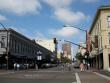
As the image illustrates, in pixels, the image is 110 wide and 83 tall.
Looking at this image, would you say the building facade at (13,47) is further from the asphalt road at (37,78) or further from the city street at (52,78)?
the city street at (52,78)

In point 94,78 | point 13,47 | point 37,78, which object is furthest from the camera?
point 13,47

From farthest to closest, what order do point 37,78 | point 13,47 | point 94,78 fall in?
1. point 13,47
2. point 94,78
3. point 37,78

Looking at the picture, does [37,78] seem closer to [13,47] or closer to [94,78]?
[94,78]

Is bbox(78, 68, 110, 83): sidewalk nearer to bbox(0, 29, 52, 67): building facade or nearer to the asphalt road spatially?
the asphalt road

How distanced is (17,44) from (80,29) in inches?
1411

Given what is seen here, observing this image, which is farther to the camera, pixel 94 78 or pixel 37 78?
pixel 94 78

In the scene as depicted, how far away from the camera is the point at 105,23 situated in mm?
66625

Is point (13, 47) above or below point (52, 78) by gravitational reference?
above

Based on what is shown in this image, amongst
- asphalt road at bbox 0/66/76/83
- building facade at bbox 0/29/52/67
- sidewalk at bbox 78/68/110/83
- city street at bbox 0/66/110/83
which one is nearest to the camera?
asphalt road at bbox 0/66/76/83

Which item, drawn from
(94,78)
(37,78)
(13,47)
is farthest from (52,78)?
(13,47)

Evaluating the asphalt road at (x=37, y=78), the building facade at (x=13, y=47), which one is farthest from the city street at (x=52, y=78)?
the building facade at (x=13, y=47)

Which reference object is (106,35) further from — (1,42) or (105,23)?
(1,42)

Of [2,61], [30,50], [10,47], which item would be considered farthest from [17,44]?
[30,50]

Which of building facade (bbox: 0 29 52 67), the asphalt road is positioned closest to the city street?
the asphalt road
